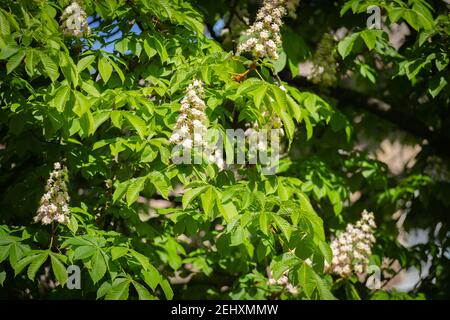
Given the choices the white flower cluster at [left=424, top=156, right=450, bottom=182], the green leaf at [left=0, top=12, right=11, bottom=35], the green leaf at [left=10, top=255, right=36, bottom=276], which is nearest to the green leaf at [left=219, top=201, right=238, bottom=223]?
the green leaf at [left=10, top=255, right=36, bottom=276]

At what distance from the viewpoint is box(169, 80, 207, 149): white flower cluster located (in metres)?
2.26

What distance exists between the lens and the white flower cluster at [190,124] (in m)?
2.26

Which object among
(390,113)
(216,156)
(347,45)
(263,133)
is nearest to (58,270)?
(216,156)

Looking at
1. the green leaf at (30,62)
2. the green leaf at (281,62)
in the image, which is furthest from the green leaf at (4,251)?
the green leaf at (281,62)

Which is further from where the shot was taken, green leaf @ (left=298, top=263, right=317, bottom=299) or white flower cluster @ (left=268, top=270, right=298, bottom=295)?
white flower cluster @ (left=268, top=270, right=298, bottom=295)

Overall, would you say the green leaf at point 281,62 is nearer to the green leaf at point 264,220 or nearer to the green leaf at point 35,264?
the green leaf at point 264,220

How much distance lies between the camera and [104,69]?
258cm

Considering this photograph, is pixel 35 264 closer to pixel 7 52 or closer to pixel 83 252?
pixel 83 252

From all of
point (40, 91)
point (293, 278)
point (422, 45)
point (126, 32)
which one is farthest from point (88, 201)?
point (422, 45)

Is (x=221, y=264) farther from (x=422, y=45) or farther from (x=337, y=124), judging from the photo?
(x=422, y=45)

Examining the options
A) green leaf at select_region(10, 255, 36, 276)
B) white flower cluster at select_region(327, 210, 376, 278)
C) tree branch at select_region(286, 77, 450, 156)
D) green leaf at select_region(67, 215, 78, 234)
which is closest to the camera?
green leaf at select_region(10, 255, 36, 276)

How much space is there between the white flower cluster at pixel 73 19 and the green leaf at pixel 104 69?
7.4 inches

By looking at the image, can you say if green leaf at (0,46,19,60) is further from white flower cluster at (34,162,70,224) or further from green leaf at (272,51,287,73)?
green leaf at (272,51,287,73)

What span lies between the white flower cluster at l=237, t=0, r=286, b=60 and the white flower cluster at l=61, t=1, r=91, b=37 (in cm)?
84
